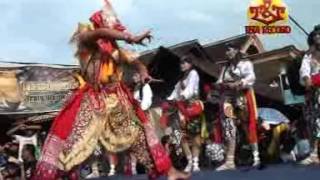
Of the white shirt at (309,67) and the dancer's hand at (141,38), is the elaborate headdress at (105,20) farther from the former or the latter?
the white shirt at (309,67)

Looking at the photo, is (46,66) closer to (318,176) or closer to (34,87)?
(34,87)

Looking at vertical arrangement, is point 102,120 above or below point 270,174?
above

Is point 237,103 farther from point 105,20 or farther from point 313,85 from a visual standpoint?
point 105,20

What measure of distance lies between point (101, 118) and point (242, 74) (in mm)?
1558

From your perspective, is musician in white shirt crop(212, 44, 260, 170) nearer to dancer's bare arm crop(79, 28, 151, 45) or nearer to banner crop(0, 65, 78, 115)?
dancer's bare arm crop(79, 28, 151, 45)

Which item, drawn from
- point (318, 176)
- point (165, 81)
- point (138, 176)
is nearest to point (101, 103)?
point (138, 176)

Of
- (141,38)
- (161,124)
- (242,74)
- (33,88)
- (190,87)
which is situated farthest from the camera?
(33,88)

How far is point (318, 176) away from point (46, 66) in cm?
942

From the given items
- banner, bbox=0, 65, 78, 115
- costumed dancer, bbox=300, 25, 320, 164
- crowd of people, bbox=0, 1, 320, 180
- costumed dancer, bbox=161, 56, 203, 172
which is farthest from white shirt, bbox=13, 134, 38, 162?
costumed dancer, bbox=300, 25, 320, 164

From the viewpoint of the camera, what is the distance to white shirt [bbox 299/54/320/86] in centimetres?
662

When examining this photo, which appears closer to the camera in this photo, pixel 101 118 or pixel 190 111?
pixel 101 118

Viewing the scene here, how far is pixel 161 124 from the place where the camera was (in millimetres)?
8656

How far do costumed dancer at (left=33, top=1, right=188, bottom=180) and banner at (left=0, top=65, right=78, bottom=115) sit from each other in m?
7.73

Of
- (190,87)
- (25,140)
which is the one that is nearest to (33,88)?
(25,140)
